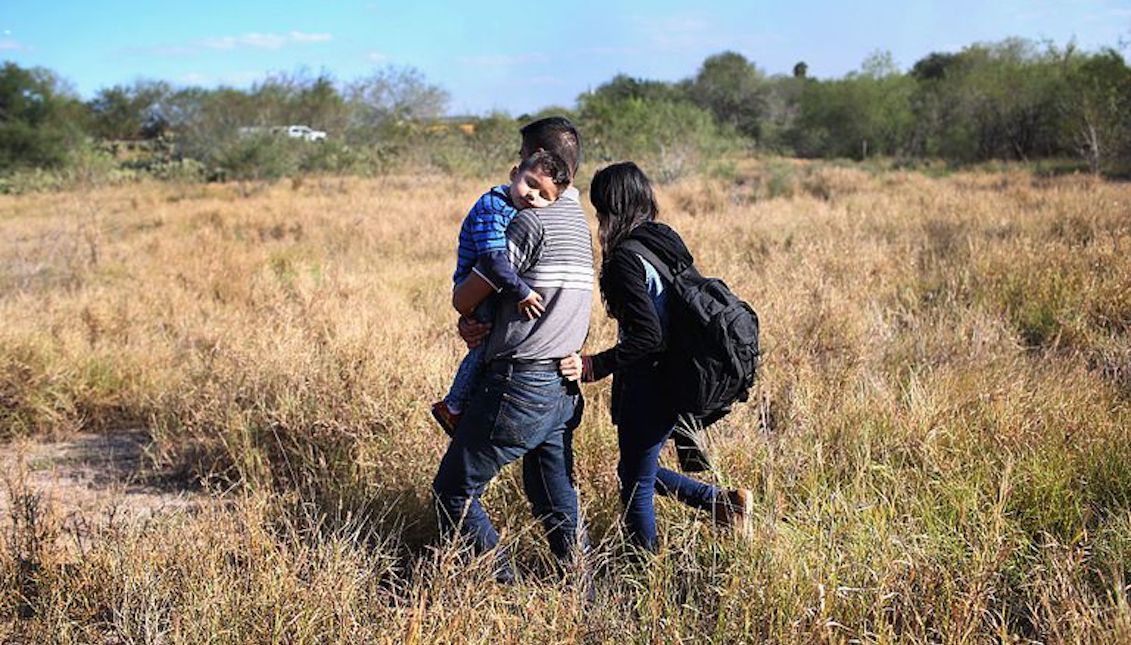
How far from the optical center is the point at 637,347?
2559 millimetres

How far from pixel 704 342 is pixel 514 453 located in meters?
0.66

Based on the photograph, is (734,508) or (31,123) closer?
(734,508)

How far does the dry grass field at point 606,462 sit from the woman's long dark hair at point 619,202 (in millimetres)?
970

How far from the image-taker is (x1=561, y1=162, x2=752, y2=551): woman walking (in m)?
2.56

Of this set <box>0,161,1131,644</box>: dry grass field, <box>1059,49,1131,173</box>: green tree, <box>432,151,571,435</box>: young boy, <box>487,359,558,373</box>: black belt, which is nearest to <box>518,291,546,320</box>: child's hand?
<box>432,151,571,435</box>: young boy

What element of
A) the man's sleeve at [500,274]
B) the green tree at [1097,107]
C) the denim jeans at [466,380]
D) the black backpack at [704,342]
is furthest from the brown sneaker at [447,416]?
the green tree at [1097,107]

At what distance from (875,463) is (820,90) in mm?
34763

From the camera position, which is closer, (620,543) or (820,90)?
(620,543)

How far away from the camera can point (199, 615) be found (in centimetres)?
234

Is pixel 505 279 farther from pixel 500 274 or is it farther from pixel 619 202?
pixel 619 202

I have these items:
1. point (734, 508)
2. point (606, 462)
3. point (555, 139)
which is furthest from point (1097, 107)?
point (555, 139)

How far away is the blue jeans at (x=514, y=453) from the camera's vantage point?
248 cm

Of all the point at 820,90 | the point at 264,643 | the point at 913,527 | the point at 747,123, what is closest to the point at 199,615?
the point at 264,643

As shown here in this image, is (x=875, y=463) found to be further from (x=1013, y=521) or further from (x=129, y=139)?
(x=129, y=139)
